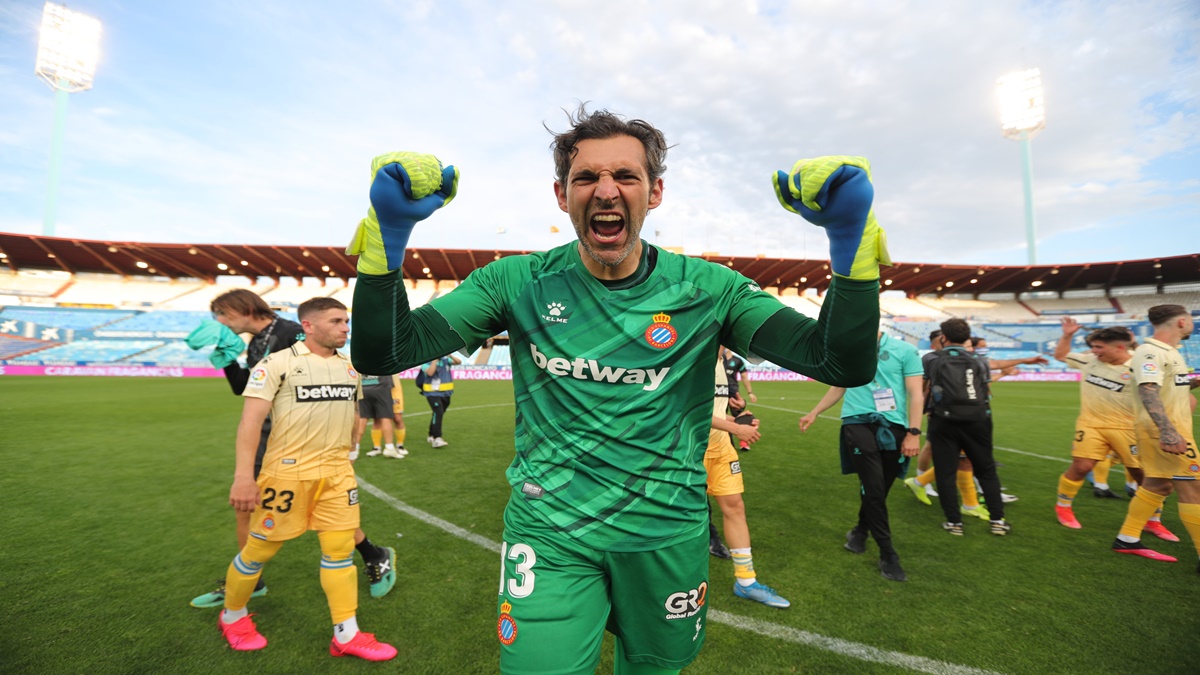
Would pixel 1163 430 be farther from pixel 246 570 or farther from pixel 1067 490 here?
pixel 246 570

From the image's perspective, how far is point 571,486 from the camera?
1741 mm

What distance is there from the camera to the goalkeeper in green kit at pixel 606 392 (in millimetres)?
1647

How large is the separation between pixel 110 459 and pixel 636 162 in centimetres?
1117

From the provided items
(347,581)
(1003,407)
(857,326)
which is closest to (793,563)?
(347,581)

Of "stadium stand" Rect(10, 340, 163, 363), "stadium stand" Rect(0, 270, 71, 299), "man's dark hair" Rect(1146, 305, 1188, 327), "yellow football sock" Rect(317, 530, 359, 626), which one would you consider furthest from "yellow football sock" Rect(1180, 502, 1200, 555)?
"stadium stand" Rect(0, 270, 71, 299)

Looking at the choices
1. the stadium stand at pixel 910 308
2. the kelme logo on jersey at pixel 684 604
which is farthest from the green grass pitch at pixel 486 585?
the stadium stand at pixel 910 308

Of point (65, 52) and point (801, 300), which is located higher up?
point (65, 52)

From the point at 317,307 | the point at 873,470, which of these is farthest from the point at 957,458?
the point at 317,307

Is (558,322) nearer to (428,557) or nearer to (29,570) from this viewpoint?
(428,557)

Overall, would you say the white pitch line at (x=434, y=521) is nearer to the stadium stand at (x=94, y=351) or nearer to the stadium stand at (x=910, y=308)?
the stadium stand at (x=94, y=351)

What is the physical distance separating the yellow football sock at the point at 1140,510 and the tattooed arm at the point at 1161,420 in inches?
24.0

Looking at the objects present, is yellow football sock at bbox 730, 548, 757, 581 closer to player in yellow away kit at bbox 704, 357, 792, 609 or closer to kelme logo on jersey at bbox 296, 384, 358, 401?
player in yellow away kit at bbox 704, 357, 792, 609

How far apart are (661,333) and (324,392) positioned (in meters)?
2.92

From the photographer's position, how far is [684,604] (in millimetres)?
1808
